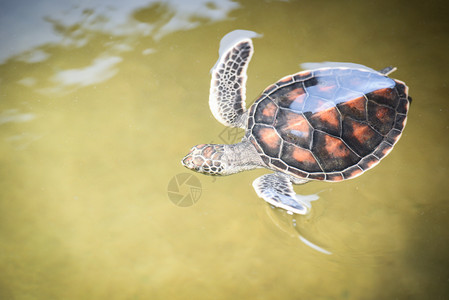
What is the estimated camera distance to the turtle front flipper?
204 cm

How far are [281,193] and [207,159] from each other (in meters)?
0.64

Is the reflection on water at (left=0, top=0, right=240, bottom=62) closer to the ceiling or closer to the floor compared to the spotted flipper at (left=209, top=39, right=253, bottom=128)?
closer to the ceiling

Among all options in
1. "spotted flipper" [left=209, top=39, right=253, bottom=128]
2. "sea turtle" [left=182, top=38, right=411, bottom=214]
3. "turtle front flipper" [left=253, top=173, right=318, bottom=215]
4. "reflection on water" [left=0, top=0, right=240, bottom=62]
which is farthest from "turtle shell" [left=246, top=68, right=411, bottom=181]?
"reflection on water" [left=0, top=0, right=240, bottom=62]

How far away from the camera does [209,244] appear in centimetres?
242

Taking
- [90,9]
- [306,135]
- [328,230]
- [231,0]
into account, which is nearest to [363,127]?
[306,135]

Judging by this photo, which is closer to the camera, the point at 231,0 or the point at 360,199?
the point at 360,199

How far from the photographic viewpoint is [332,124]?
217 cm

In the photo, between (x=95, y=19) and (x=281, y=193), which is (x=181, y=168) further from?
(x=95, y=19)

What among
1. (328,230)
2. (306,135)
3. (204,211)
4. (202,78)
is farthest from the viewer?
(202,78)

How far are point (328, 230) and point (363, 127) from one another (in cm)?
88

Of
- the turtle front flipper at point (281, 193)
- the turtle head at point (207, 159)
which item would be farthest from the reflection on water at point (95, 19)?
the turtle front flipper at point (281, 193)

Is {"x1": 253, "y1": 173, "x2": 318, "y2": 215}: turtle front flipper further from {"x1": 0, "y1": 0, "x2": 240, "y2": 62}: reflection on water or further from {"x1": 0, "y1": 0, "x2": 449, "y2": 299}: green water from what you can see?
{"x1": 0, "y1": 0, "x2": 240, "y2": 62}: reflection on water

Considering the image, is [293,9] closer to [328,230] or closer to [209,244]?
[328,230]

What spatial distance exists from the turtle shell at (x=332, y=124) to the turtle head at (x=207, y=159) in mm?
327
